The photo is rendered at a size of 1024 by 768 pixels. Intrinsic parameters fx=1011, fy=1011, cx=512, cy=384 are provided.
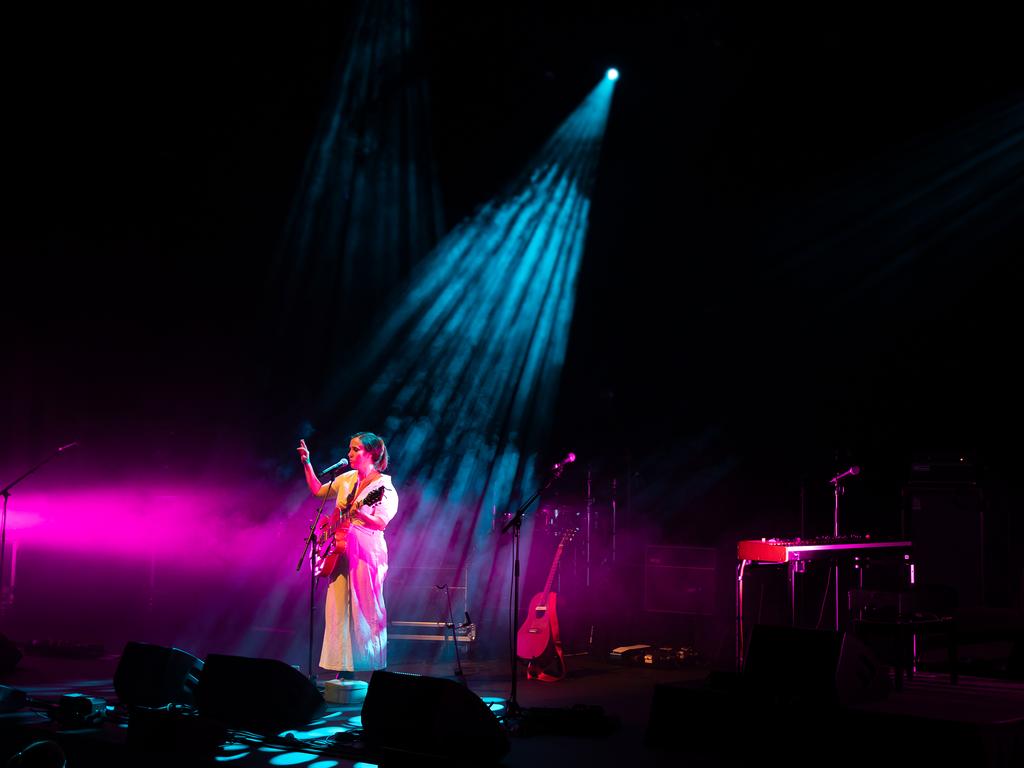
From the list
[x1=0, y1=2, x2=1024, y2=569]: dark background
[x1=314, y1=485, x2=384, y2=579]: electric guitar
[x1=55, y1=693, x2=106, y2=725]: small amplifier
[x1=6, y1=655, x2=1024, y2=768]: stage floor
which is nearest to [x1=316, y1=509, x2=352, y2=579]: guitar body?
[x1=314, y1=485, x2=384, y2=579]: electric guitar

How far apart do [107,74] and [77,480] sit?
3966 mm

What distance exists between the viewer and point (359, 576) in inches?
258

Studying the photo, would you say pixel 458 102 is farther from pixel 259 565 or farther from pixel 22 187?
pixel 259 565

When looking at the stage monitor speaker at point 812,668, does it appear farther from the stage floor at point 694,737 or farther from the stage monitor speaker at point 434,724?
the stage monitor speaker at point 434,724

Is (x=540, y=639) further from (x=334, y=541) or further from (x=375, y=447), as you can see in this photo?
(x=375, y=447)

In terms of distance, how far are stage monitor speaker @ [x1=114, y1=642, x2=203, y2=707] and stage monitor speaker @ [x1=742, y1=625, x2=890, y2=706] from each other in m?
2.91

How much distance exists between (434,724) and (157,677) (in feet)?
5.71

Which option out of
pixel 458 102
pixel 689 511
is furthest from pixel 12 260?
pixel 689 511

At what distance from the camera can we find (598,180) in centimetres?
1082

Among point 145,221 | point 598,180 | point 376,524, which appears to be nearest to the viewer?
point 376,524

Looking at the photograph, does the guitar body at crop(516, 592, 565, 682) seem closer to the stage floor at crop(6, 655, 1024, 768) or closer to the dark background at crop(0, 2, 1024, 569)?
the stage floor at crop(6, 655, 1024, 768)

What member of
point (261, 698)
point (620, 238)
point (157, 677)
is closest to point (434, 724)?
point (261, 698)

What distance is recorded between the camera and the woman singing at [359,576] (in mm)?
6457

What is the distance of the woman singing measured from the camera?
646 centimetres
